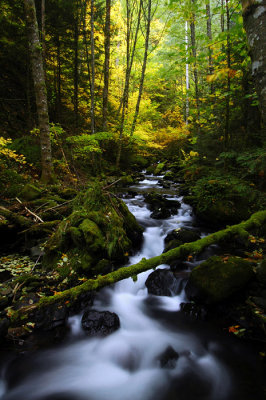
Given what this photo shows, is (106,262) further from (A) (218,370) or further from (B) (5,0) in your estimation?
(B) (5,0)

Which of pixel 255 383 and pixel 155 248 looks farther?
pixel 155 248

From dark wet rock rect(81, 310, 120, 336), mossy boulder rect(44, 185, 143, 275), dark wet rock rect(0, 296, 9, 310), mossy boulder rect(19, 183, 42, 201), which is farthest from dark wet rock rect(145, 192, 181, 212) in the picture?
dark wet rock rect(0, 296, 9, 310)

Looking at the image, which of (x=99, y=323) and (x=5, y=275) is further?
(x=5, y=275)

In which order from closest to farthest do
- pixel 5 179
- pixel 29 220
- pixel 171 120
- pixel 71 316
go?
pixel 71 316 → pixel 29 220 → pixel 5 179 → pixel 171 120

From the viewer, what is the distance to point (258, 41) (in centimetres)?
155

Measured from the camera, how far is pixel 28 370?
9.28 ft

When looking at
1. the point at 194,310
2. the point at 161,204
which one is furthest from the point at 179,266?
the point at 161,204

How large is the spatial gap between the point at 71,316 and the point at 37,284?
0.88 meters

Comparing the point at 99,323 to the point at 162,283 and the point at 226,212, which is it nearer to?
the point at 162,283

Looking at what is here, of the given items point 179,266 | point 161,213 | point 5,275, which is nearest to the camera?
point 5,275

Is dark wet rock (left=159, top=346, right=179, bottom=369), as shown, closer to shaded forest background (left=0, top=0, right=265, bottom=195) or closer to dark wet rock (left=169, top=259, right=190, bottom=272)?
dark wet rock (left=169, top=259, right=190, bottom=272)

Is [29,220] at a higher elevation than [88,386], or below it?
higher

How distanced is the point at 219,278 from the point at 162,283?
1.28 m

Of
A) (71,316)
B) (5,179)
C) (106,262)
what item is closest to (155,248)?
(106,262)
